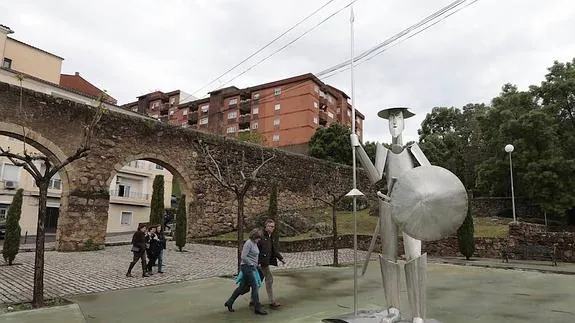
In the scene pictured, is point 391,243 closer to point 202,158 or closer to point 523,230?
point 523,230

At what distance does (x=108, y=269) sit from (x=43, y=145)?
6426mm

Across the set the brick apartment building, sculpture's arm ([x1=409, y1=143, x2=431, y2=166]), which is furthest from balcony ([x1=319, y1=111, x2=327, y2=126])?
sculpture's arm ([x1=409, y1=143, x2=431, y2=166])

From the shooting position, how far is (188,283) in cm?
915

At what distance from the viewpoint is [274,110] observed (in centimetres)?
5259

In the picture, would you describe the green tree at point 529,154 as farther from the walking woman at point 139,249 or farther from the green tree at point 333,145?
the walking woman at point 139,249

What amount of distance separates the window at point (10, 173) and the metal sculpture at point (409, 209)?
32.2 meters

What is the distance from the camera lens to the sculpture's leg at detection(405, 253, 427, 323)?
15.5ft

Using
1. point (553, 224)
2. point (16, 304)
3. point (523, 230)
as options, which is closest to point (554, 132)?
point (553, 224)

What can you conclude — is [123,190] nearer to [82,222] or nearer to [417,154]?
[82,222]

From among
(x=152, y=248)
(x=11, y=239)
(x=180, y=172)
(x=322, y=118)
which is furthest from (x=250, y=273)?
(x=322, y=118)

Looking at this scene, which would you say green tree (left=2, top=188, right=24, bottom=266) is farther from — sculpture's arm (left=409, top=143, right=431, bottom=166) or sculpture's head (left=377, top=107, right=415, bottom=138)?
sculpture's arm (left=409, top=143, right=431, bottom=166)

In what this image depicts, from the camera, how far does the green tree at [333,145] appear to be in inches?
1494

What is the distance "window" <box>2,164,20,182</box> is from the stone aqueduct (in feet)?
59.6

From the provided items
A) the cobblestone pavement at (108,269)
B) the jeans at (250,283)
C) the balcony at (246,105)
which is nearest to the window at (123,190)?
the cobblestone pavement at (108,269)
